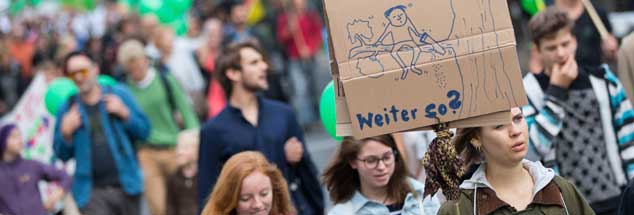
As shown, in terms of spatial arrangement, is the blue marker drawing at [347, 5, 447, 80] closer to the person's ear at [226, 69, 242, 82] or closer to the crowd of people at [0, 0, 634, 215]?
the crowd of people at [0, 0, 634, 215]

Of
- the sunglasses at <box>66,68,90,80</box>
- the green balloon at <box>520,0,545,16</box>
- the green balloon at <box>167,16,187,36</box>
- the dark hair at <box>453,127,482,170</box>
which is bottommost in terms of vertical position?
the dark hair at <box>453,127,482,170</box>

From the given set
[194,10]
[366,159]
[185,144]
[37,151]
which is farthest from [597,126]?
[194,10]

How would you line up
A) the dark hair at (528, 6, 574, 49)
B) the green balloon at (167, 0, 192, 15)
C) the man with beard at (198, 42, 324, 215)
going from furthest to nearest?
the green balloon at (167, 0, 192, 15), the man with beard at (198, 42, 324, 215), the dark hair at (528, 6, 574, 49)

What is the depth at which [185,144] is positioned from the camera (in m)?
11.1


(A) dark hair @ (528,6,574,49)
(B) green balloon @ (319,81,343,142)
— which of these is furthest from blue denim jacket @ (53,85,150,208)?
(A) dark hair @ (528,6,574,49)

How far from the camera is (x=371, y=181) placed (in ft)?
23.6

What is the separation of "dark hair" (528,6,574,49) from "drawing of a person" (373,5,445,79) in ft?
8.69

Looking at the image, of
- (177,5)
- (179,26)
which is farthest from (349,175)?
(179,26)

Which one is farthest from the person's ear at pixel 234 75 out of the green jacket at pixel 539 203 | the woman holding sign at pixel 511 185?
the green jacket at pixel 539 203

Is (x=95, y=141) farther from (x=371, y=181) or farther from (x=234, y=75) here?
(x=371, y=181)

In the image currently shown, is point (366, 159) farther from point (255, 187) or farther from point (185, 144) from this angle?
point (185, 144)

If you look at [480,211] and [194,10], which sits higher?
[194,10]

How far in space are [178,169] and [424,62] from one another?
5.87 m

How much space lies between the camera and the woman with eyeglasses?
23.5ft
